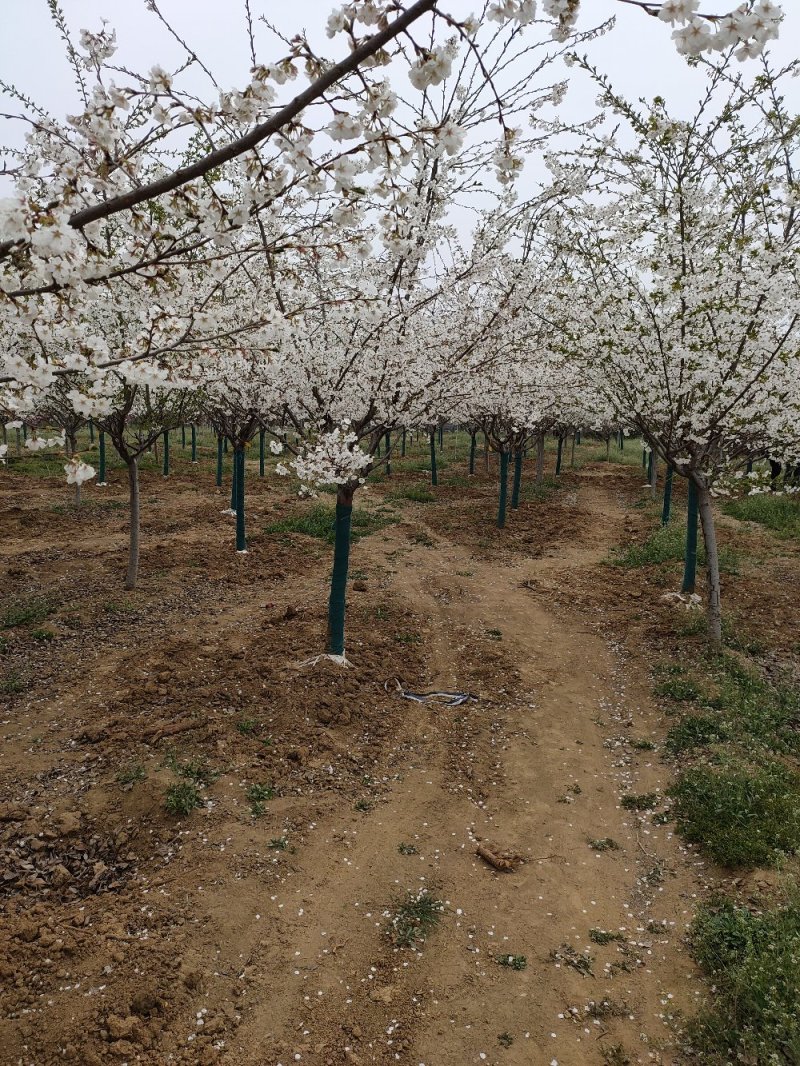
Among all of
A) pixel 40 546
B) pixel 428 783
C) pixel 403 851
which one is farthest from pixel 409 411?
pixel 40 546

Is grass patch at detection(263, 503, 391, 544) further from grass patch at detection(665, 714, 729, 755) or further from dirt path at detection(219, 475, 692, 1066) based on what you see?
grass patch at detection(665, 714, 729, 755)

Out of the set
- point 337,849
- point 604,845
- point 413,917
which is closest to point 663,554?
point 604,845

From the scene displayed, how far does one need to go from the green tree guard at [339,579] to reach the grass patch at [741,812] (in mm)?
4791

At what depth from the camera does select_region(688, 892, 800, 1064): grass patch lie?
3.75 m

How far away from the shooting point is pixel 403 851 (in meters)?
5.82

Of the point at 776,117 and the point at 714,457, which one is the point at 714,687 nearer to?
the point at 714,457

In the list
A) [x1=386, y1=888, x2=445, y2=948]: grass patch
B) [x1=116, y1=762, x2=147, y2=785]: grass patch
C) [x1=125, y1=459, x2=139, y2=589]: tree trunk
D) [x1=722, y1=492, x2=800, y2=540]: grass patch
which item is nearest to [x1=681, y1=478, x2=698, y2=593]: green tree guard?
[x1=722, y1=492, x2=800, y2=540]: grass patch

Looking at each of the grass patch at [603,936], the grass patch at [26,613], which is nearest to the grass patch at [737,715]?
the grass patch at [603,936]

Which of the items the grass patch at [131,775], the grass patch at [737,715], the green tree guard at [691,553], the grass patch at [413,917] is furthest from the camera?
the green tree guard at [691,553]

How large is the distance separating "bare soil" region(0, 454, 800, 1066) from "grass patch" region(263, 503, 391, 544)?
4.54 meters

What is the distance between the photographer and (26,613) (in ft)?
35.0

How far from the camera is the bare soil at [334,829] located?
13.6ft

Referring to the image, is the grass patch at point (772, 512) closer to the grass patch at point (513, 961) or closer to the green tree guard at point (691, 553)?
the green tree guard at point (691, 553)

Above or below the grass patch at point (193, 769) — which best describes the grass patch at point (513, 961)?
below
